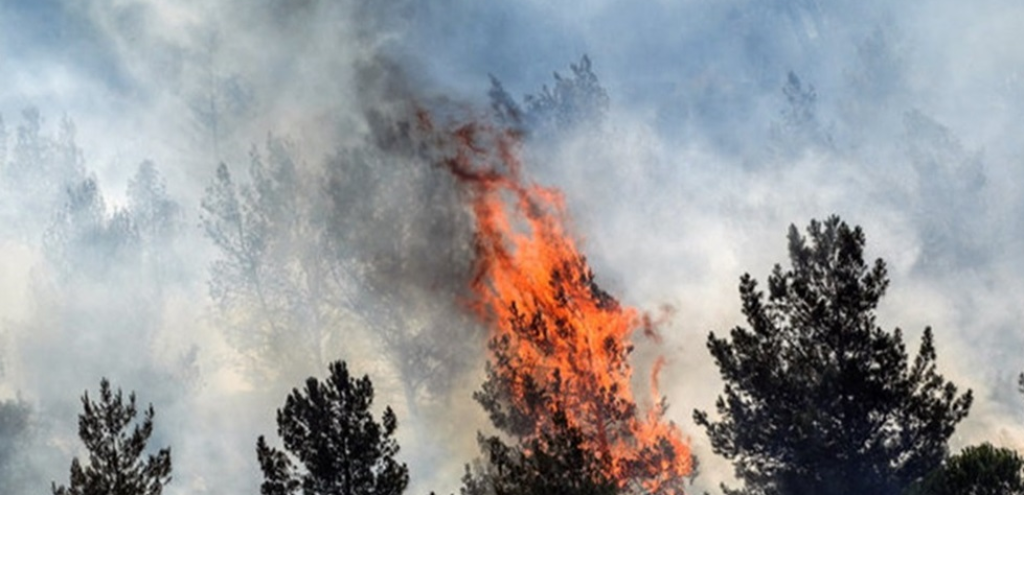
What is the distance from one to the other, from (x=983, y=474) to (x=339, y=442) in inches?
815

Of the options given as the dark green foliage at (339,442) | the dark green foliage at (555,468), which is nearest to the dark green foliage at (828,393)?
the dark green foliage at (555,468)

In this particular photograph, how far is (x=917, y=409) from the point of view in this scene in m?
27.0

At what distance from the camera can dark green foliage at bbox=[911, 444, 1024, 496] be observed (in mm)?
23719

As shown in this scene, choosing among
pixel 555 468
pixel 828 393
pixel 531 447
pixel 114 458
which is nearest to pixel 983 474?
pixel 828 393

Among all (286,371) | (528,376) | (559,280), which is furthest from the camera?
(286,371)

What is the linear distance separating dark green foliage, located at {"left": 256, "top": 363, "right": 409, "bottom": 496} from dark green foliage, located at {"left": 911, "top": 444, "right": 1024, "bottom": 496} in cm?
1720

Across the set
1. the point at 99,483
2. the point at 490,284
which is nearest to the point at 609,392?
the point at 490,284

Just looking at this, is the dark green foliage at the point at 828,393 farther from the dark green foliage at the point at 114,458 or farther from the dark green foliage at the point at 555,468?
the dark green foliage at the point at 114,458

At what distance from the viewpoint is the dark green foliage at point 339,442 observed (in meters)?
27.3

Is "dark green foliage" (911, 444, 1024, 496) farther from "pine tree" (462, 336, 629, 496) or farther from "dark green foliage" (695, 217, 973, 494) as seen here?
"pine tree" (462, 336, 629, 496)

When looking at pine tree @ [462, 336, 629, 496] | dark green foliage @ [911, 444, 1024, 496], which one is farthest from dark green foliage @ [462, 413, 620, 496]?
dark green foliage @ [911, 444, 1024, 496]
